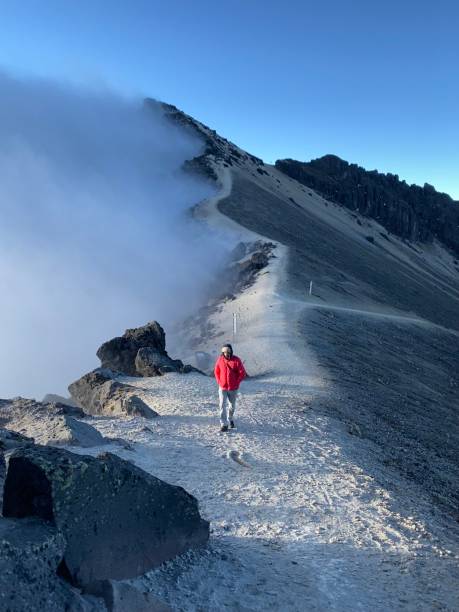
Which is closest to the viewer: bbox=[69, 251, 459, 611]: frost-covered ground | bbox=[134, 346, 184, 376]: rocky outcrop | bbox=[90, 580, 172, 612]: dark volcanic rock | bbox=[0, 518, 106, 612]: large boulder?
bbox=[0, 518, 106, 612]: large boulder

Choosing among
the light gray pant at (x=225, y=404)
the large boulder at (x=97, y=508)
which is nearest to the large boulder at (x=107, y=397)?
the light gray pant at (x=225, y=404)

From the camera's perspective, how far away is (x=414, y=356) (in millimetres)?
26641

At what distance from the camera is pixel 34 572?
4605mm

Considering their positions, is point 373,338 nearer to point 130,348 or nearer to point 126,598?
point 130,348

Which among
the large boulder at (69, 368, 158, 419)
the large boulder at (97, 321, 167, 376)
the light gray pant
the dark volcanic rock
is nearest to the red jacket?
the light gray pant

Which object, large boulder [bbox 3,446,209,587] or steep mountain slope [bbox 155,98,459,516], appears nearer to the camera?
large boulder [bbox 3,446,209,587]

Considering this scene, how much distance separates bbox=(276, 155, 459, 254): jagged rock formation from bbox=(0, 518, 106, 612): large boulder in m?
107

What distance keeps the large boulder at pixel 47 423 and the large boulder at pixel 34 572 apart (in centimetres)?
597

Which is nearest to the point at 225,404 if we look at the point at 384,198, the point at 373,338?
the point at 373,338

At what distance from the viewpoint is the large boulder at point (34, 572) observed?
439cm

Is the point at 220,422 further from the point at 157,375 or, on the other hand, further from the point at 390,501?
the point at 157,375

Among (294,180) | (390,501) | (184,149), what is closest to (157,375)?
(390,501)

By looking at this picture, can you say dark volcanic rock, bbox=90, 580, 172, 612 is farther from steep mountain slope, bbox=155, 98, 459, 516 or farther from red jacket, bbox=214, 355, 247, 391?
red jacket, bbox=214, 355, 247, 391

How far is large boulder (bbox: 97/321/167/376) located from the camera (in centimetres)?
2220
